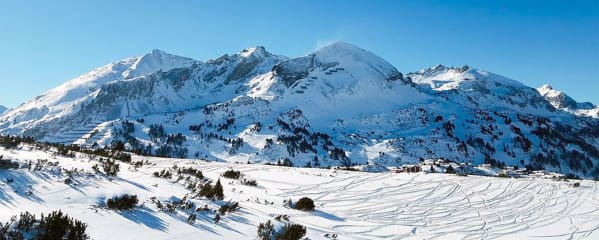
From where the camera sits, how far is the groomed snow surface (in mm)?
10336

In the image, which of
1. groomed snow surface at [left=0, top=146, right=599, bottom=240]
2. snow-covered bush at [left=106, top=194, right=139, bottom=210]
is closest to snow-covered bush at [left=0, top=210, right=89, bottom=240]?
groomed snow surface at [left=0, top=146, right=599, bottom=240]

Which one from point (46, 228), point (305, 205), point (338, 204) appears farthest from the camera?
point (338, 204)

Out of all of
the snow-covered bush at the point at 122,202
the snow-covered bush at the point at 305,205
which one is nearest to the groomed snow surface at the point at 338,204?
the snow-covered bush at the point at 122,202

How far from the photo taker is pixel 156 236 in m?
9.24

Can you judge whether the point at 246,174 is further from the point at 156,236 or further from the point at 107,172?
the point at 156,236

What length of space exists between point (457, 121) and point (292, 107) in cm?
7220

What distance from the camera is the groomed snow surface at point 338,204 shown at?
33.9 feet

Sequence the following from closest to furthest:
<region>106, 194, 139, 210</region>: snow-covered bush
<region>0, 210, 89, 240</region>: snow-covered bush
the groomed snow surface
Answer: <region>0, 210, 89, 240</region>: snow-covered bush → the groomed snow surface → <region>106, 194, 139, 210</region>: snow-covered bush

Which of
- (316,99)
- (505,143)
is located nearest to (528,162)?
(505,143)

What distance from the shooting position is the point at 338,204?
18.7m

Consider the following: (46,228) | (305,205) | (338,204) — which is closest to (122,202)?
(46,228)

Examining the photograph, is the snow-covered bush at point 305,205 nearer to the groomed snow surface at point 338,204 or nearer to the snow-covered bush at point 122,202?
the groomed snow surface at point 338,204

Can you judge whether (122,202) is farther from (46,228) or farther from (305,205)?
(305,205)

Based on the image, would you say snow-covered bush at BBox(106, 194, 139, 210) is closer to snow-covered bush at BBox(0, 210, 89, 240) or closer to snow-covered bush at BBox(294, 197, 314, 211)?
snow-covered bush at BBox(0, 210, 89, 240)
